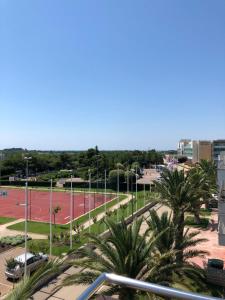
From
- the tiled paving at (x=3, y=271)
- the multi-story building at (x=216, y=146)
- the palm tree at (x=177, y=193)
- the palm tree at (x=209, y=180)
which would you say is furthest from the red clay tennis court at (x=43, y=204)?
the multi-story building at (x=216, y=146)

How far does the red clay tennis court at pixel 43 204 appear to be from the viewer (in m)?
42.9

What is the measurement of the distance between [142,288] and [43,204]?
50.9 meters

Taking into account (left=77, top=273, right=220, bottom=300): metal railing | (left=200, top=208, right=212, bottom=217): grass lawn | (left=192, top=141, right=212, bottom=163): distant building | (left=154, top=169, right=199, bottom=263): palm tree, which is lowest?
(left=200, top=208, right=212, bottom=217): grass lawn

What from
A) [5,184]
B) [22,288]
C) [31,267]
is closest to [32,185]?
[5,184]

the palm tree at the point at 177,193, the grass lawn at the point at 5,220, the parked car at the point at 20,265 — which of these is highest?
the palm tree at the point at 177,193

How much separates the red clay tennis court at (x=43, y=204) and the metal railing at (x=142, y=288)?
34.8m

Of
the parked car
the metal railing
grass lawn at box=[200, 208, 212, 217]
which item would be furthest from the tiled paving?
grass lawn at box=[200, 208, 212, 217]

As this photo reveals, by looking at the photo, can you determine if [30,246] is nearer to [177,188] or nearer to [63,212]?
[177,188]

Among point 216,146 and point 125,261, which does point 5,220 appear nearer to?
point 125,261

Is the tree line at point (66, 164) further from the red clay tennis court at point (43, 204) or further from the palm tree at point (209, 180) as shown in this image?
the palm tree at point (209, 180)

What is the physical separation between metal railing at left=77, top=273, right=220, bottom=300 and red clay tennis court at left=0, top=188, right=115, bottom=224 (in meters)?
34.8

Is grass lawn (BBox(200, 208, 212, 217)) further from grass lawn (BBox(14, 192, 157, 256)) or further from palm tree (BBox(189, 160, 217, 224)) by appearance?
grass lawn (BBox(14, 192, 157, 256))

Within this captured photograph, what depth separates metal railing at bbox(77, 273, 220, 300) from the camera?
8.10 ft

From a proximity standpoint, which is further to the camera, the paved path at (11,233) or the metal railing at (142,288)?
the paved path at (11,233)
